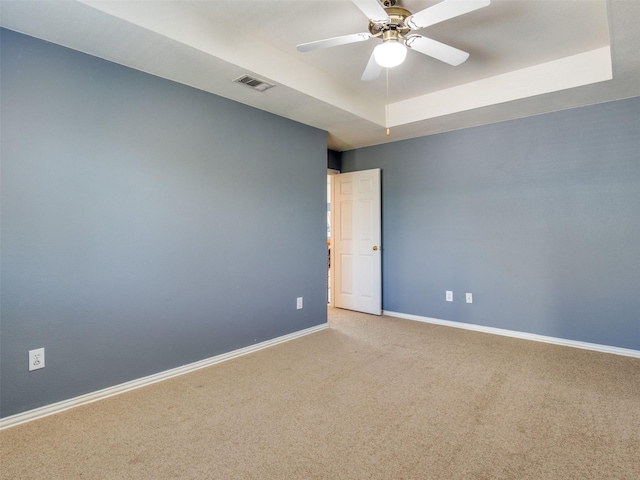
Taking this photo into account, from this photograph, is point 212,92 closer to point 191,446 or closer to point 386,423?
point 191,446

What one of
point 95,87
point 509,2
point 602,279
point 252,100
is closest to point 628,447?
point 602,279

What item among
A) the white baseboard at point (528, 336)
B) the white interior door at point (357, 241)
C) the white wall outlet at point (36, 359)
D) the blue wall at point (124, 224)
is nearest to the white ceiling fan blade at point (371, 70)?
the blue wall at point (124, 224)

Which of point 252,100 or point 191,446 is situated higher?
point 252,100

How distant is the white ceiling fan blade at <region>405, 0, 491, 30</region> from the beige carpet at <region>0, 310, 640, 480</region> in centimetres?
231

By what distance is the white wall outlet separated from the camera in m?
2.10

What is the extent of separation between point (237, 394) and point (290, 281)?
1475 mm

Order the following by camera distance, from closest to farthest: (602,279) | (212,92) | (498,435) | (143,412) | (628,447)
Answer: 1. (628,447)
2. (498,435)
3. (143,412)
4. (212,92)
5. (602,279)

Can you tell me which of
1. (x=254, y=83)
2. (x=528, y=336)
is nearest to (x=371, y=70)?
(x=254, y=83)

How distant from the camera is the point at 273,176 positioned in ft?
11.8

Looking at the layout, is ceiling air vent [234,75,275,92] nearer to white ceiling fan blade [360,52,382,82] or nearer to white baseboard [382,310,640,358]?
white ceiling fan blade [360,52,382,82]

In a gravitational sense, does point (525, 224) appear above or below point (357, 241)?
above

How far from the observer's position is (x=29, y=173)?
210 cm

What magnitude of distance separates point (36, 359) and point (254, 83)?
2481 mm

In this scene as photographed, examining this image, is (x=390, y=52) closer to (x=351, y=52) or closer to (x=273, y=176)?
(x=351, y=52)
